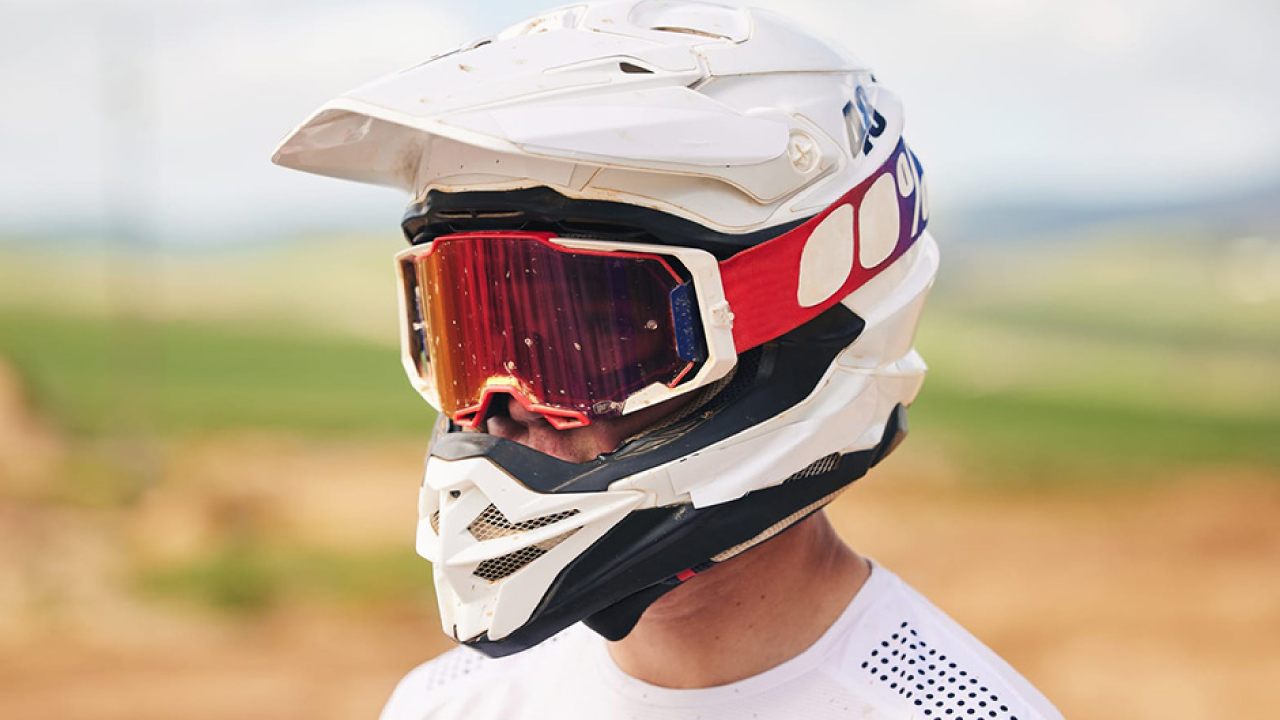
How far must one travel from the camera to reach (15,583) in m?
14.6

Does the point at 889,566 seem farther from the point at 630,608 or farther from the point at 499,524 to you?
the point at 499,524

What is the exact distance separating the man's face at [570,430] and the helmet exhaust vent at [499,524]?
0.35 feet

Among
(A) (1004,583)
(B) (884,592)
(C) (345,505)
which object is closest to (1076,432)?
(A) (1004,583)

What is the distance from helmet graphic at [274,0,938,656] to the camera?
2203 millimetres

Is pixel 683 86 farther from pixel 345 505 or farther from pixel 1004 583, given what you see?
pixel 345 505

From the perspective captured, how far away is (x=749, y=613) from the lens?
7.86 ft

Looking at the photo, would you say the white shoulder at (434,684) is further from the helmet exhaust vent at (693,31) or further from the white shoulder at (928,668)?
the helmet exhaust vent at (693,31)

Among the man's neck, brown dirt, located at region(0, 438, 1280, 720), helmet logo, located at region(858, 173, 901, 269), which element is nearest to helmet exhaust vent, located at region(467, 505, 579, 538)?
the man's neck

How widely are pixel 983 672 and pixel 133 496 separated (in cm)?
1817

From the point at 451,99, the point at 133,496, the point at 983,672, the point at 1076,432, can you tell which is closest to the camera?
the point at 451,99

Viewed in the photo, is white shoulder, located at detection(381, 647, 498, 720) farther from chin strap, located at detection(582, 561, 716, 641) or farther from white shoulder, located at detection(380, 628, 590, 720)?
chin strap, located at detection(582, 561, 716, 641)

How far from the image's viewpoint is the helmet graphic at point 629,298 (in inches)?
86.7

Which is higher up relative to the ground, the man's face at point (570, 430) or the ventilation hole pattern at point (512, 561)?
the man's face at point (570, 430)

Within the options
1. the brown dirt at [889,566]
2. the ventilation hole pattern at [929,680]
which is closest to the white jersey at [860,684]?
the ventilation hole pattern at [929,680]
